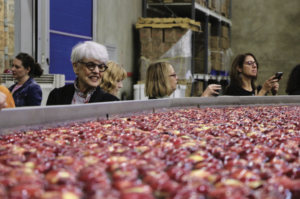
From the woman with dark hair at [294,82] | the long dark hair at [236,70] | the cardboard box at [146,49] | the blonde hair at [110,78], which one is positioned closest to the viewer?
the blonde hair at [110,78]

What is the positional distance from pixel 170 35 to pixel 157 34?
28 centimetres

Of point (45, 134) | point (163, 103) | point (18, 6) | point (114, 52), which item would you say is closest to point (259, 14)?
point (114, 52)

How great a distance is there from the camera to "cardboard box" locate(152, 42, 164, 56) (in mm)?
7027

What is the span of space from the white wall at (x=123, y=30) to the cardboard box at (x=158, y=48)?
670 mm

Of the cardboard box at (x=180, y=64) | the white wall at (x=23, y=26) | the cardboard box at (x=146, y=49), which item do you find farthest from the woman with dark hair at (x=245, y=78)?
the cardboard box at (x=146, y=49)

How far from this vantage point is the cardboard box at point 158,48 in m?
7.03

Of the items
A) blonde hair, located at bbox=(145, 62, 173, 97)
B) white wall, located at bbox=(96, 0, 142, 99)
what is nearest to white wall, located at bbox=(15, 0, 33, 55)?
white wall, located at bbox=(96, 0, 142, 99)

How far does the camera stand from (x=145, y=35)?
278 inches

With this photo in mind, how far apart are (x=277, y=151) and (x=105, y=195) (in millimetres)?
695

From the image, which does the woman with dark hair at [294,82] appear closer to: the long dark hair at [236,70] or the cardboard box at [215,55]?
the long dark hair at [236,70]

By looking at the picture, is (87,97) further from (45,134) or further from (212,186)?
(212,186)

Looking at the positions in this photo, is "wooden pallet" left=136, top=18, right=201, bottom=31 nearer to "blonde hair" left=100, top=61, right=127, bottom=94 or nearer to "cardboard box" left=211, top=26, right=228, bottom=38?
"cardboard box" left=211, top=26, right=228, bottom=38

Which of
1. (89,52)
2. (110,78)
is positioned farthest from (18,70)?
(89,52)

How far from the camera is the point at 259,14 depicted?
10.7 meters
